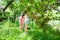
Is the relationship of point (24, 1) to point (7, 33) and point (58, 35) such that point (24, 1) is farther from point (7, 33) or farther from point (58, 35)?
point (58, 35)

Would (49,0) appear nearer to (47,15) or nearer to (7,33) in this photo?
(47,15)

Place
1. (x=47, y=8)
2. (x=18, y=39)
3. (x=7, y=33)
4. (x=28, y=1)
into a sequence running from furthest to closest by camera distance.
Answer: (x=7, y=33) → (x=18, y=39) → (x=47, y=8) → (x=28, y=1)

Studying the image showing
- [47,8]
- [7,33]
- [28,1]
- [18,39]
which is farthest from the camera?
[7,33]

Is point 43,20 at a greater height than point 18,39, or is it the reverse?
point 43,20

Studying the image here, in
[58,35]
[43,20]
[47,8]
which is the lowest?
[58,35]

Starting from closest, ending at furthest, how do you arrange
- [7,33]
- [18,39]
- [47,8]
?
[47,8], [18,39], [7,33]

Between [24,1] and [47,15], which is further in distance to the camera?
[47,15]

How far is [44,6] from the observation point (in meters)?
6.91

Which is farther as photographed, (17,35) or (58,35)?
(58,35)

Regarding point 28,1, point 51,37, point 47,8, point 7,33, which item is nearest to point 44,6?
point 47,8

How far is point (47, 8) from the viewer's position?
6.99 m

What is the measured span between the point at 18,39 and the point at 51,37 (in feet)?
4.57

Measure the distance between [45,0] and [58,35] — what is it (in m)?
2.31

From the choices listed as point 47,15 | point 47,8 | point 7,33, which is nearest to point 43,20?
point 47,15
